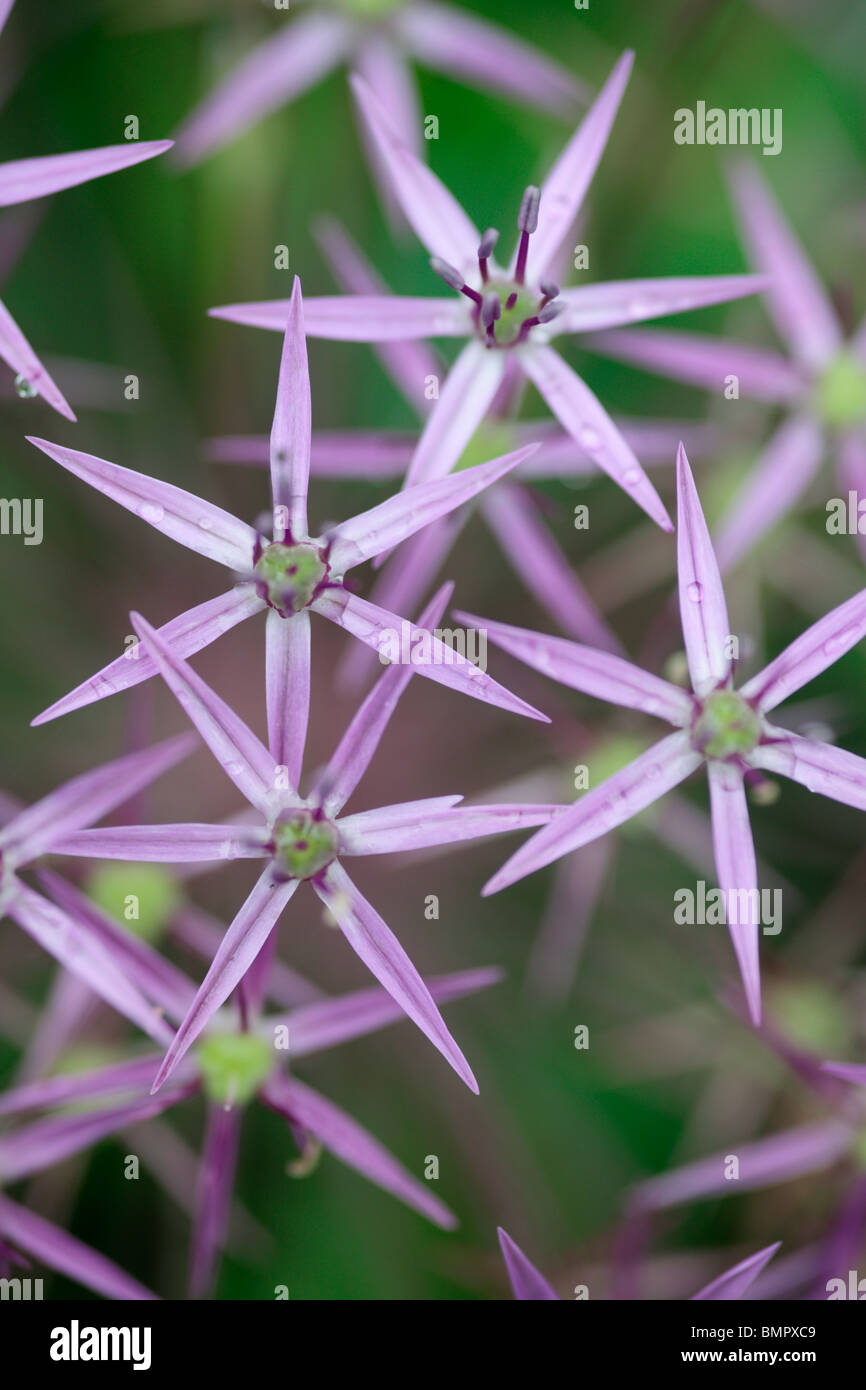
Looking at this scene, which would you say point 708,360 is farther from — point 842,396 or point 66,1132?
point 66,1132

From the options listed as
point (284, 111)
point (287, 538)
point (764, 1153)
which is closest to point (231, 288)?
point (284, 111)

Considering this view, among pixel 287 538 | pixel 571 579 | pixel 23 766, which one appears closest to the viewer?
pixel 287 538

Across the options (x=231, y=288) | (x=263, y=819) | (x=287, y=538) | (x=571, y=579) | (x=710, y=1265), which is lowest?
(x=710, y=1265)

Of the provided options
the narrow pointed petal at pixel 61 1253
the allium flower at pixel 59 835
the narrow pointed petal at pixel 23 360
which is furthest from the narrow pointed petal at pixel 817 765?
the narrow pointed petal at pixel 61 1253

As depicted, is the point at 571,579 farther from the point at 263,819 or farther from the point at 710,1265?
the point at 710,1265

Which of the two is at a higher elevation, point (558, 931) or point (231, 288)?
point (231, 288)

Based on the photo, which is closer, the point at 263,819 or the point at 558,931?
the point at 263,819

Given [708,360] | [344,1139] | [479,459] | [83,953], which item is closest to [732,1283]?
[344,1139]
